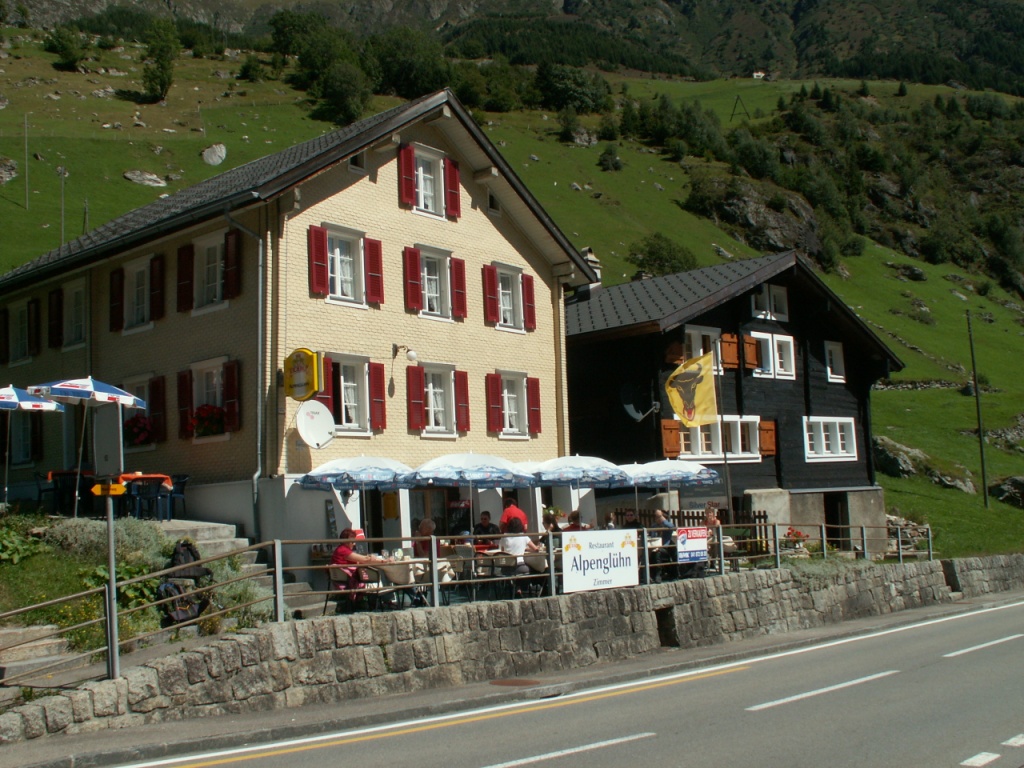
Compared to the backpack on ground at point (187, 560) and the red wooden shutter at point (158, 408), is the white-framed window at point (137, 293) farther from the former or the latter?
the backpack on ground at point (187, 560)

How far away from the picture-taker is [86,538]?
52.7ft

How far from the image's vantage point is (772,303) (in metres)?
33.8

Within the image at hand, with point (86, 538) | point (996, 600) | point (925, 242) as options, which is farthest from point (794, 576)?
point (925, 242)

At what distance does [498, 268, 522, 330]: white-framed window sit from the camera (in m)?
26.5

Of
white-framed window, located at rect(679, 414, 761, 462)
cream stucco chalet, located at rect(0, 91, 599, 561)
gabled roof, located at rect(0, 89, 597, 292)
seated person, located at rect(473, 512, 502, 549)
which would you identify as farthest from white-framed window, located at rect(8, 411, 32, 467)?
white-framed window, located at rect(679, 414, 761, 462)

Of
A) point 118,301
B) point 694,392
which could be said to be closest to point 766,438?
point 694,392

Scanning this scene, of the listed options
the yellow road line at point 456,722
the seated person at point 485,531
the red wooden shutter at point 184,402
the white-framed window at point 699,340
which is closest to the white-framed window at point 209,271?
the red wooden shutter at point 184,402

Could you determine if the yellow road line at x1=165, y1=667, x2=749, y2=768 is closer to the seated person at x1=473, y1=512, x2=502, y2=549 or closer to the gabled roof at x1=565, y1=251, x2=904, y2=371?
the seated person at x1=473, y1=512, x2=502, y2=549

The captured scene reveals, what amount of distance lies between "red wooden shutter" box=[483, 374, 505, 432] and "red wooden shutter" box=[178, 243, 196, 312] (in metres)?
6.78

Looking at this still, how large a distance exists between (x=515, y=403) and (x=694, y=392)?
4.41 metres

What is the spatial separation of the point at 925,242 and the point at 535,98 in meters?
45.0

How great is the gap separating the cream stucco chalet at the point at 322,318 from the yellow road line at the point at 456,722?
8.71 metres

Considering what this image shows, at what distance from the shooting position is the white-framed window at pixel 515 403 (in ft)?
85.3

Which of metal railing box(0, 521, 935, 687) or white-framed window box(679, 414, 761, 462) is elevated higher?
white-framed window box(679, 414, 761, 462)
